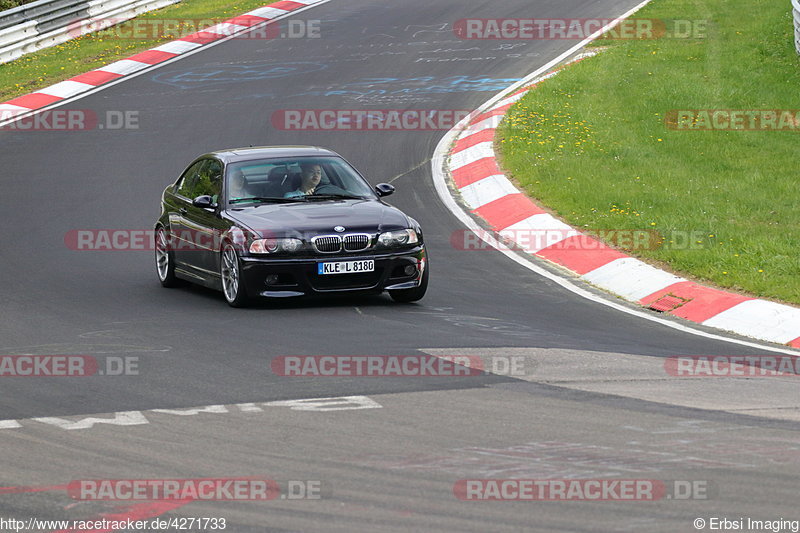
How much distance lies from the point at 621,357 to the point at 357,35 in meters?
20.4

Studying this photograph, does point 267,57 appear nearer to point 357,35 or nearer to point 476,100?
point 357,35

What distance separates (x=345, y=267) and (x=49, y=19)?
770 inches

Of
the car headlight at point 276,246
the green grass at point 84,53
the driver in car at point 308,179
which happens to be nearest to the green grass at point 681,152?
the driver in car at point 308,179

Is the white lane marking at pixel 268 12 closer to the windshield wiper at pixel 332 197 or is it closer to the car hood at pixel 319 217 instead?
the windshield wiper at pixel 332 197

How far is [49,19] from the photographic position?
2842 centimetres

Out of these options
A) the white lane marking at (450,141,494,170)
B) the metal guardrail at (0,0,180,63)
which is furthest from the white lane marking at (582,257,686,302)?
the metal guardrail at (0,0,180,63)

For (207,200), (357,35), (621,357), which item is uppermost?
(357,35)

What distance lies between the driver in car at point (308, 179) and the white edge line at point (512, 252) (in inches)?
103

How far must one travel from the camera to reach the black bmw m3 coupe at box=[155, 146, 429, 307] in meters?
11.2

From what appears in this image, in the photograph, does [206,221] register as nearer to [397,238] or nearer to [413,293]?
[397,238]

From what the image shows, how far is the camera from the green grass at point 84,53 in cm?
2498

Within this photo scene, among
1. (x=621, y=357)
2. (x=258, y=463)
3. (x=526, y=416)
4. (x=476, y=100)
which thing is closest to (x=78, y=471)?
(x=258, y=463)

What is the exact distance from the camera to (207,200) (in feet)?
39.8

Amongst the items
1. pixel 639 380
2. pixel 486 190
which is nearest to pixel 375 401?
pixel 639 380
